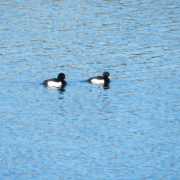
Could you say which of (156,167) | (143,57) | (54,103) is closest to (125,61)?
(143,57)

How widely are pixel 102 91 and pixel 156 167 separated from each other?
1408cm

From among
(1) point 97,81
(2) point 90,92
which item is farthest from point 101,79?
(2) point 90,92

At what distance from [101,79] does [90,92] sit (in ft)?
5.38

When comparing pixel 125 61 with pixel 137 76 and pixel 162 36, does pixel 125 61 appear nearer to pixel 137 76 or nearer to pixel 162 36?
pixel 137 76

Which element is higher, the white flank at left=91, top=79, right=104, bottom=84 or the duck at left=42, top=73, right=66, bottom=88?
the white flank at left=91, top=79, right=104, bottom=84

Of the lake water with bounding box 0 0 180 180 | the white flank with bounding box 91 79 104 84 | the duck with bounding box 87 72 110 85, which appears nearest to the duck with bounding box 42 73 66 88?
the lake water with bounding box 0 0 180 180

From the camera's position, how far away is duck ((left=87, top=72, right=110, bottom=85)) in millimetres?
39125

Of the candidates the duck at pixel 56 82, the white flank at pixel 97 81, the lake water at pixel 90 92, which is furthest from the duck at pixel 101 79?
the duck at pixel 56 82

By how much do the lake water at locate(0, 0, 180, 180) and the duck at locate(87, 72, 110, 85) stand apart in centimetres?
54

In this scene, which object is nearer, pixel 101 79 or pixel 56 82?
pixel 56 82

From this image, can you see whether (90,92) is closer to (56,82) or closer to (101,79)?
(101,79)

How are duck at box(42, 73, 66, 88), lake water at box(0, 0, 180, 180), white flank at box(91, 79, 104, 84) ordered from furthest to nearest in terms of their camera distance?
white flank at box(91, 79, 104, 84)
duck at box(42, 73, 66, 88)
lake water at box(0, 0, 180, 180)

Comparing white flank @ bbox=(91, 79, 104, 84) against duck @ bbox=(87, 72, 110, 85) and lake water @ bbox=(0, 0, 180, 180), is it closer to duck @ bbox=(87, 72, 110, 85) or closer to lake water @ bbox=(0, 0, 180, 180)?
duck @ bbox=(87, 72, 110, 85)

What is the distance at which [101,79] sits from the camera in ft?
129
